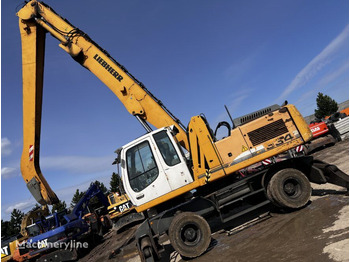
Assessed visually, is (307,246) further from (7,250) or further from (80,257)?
(7,250)

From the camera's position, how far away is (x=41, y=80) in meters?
7.85

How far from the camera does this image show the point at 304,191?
5.69 m

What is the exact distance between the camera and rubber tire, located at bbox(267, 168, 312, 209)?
222 inches

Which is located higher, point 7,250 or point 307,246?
point 7,250

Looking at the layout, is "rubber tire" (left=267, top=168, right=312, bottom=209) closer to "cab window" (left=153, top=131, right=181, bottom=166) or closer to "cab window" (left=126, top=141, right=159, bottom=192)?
"cab window" (left=153, top=131, right=181, bottom=166)

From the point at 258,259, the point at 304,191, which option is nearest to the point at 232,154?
the point at 304,191

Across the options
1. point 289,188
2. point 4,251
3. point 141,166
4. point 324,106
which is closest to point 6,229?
point 4,251

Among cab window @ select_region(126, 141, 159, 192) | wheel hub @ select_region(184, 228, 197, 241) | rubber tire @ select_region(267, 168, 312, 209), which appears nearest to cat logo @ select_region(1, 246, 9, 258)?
cab window @ select_region(126, 141, 159, 192)

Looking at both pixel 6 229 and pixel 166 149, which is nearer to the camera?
pixel 166 149

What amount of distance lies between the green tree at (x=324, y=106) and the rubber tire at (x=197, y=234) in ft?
153

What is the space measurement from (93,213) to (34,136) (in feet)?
24.8

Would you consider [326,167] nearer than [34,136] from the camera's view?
Yes

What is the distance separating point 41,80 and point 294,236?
27.9ft

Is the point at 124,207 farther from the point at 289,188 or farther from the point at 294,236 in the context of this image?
the point at 294,236
